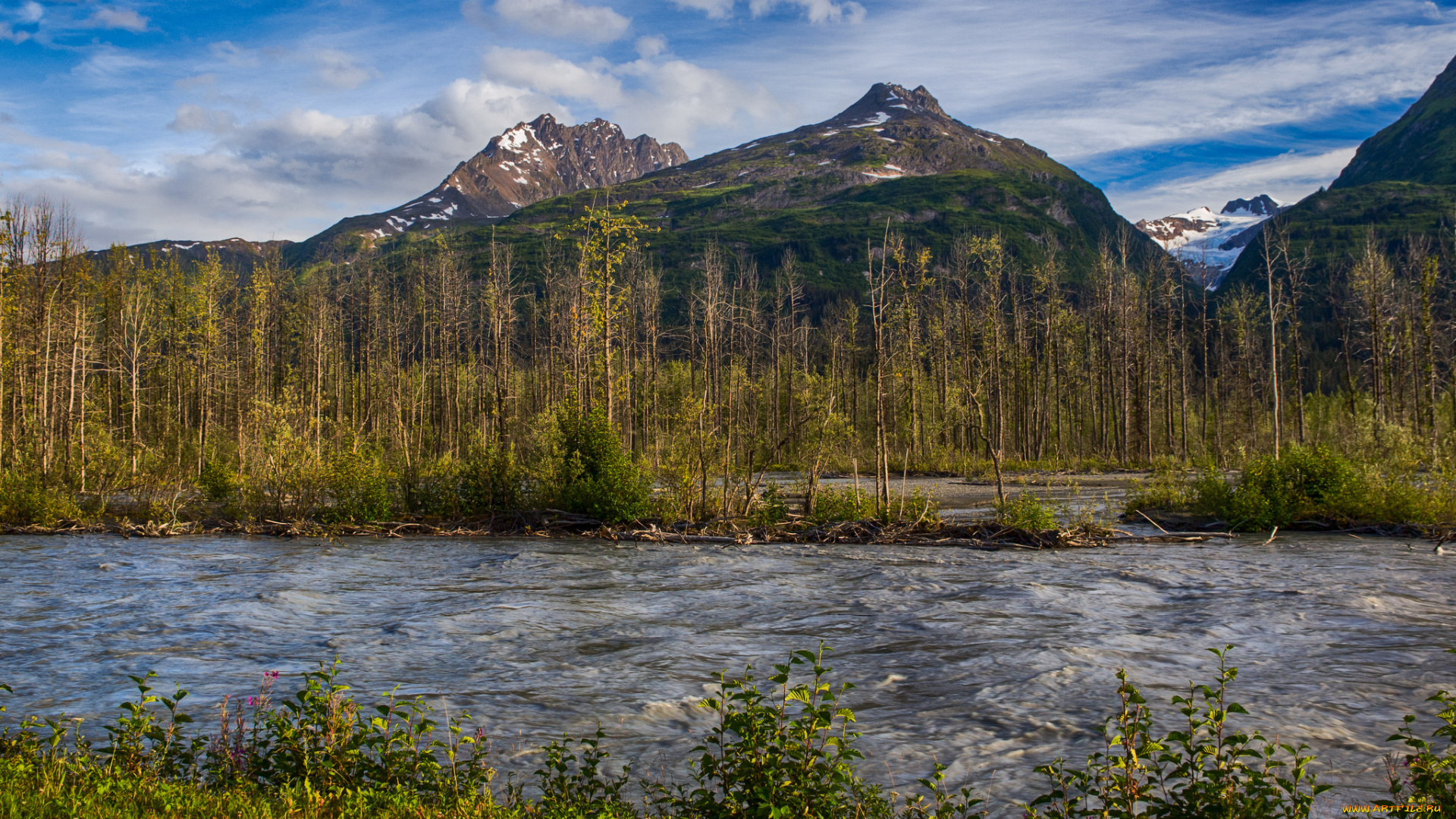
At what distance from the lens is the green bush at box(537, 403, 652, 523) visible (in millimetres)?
26781

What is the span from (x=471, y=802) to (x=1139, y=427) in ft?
203

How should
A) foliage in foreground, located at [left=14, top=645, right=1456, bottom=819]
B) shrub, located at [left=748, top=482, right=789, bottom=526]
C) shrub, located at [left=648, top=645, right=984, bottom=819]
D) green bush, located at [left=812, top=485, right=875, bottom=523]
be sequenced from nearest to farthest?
foliage in foreground, located at [left=14, top=645, right=1456, bottom=819], shrub, located at [left=648, top=645, right=984, bottom=819], green bush, located at [left=812, top=485, right=875, bottom=523], shrub, located at [left=748, top=482, right=789, bottom=526]

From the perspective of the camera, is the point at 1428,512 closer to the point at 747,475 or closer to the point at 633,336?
the point at 747,475

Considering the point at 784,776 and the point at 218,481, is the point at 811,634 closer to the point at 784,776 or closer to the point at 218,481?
the point at 784,776

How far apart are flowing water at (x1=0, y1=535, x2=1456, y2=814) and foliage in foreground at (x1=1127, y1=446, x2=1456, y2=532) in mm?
1902

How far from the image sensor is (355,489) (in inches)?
1123

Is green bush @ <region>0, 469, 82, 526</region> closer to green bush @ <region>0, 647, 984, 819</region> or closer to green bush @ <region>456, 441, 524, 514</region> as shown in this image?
green bush @ <region>456, 441, 524, 514</region>

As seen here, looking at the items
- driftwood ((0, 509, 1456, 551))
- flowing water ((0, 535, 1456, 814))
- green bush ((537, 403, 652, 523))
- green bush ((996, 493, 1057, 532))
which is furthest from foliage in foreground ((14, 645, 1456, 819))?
green bush ((537, 403, 652, 523))

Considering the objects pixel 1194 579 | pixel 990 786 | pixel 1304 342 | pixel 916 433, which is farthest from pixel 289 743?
pixel 1304 342

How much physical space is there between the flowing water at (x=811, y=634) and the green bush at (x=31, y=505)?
21.2 ft

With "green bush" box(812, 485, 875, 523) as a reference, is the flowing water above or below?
below

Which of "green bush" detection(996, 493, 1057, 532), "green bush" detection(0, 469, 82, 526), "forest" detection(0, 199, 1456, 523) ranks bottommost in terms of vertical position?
"green bush" detection(996, 493, 1057, 532)

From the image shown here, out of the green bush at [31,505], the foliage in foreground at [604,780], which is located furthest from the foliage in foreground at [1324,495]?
the green bush at [31,505]

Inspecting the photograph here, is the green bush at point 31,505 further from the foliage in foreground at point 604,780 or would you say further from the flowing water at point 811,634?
the foliage in foreground at point 604,780
